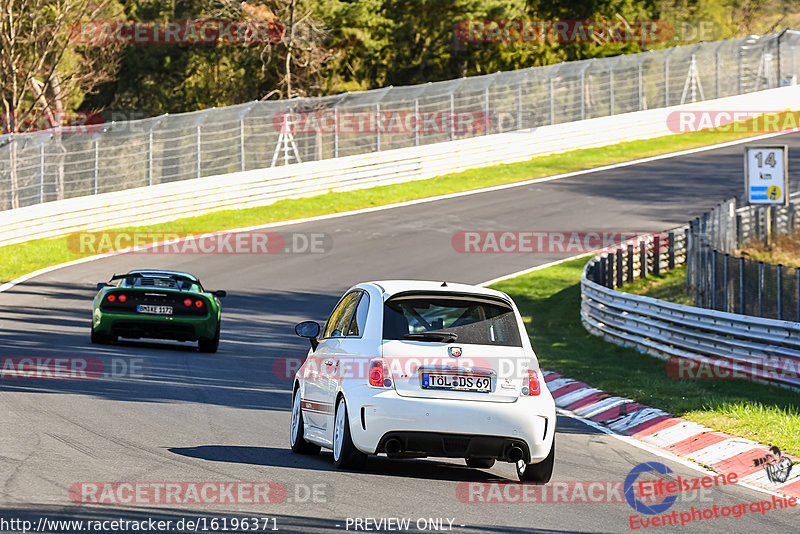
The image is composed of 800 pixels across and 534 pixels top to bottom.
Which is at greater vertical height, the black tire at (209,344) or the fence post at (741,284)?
the fence post at (741,284)

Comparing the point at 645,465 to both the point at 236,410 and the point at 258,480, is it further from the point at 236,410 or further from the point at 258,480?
the point at 236,410

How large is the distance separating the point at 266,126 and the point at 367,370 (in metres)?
30.5

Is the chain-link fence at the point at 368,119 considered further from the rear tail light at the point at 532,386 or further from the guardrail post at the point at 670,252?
the rear tail light at the point at 532,386

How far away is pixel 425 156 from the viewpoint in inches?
1599

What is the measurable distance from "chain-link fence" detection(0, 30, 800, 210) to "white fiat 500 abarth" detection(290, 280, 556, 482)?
24.9 metres

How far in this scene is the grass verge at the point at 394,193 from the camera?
100 feet

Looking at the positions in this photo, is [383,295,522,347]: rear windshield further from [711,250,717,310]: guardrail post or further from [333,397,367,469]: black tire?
[711,250,717,310]: guardrail post
